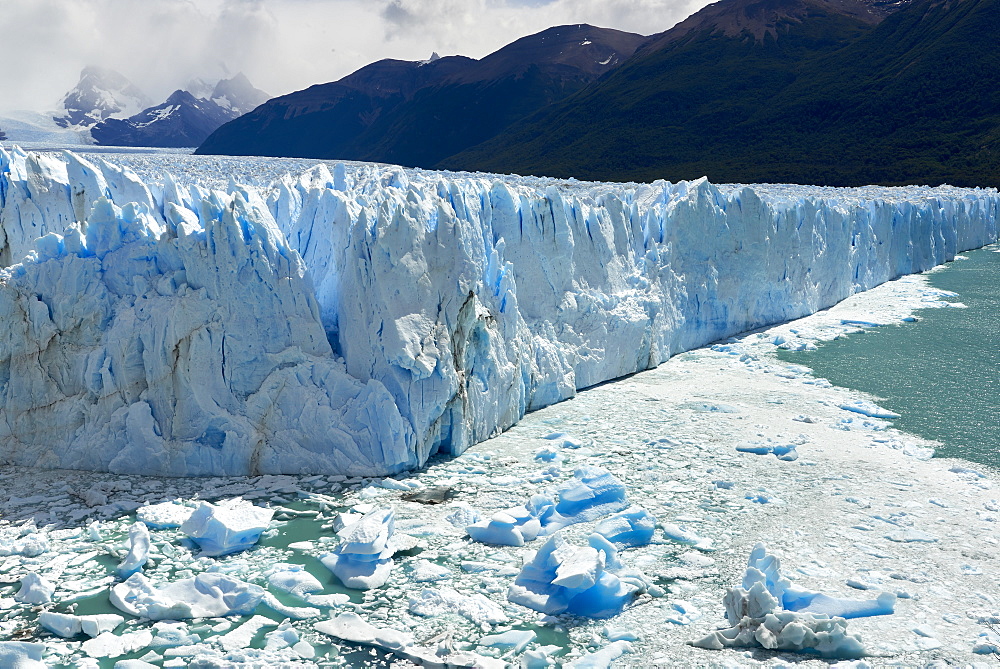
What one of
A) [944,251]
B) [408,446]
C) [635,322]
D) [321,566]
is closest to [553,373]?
[635,322]

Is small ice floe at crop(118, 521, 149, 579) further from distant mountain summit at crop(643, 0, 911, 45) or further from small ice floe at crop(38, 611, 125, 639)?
distant mountain summit at crop(643, 0, 911, 45)

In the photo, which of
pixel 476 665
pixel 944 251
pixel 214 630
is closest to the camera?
pixel 476 665

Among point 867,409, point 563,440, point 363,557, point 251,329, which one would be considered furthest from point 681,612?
point 867,409

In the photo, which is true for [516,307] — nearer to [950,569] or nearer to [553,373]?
[553,373]

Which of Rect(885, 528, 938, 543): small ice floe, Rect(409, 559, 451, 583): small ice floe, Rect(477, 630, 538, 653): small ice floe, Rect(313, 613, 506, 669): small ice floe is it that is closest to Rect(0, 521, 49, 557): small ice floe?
Rect(313, 613, 506, 669): small ice floe

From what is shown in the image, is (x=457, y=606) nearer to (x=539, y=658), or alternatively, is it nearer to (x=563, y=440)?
(x=539, y=658)
